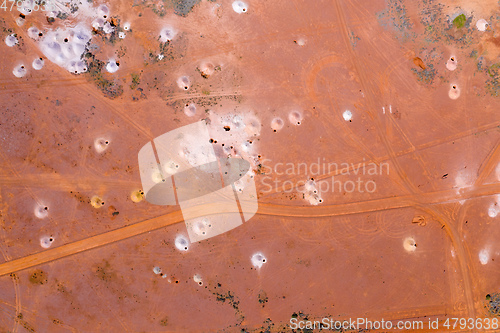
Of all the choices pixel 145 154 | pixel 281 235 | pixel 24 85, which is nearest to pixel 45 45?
pixel 24 85

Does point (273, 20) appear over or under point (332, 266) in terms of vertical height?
over

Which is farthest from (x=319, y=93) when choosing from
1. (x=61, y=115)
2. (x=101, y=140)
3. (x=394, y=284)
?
(x=61, y=115)

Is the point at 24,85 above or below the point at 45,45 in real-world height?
below

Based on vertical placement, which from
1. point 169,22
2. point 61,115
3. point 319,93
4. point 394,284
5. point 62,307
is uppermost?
point 169,22

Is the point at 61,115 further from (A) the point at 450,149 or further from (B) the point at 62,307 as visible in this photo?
(A) the point at 450,149

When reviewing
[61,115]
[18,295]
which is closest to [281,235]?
[61,115]

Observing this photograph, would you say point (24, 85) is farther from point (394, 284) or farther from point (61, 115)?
point (394, 284)

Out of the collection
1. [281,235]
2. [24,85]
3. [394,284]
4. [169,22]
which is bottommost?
[394,284]

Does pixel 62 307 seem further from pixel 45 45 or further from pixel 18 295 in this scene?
pixel 45 45
